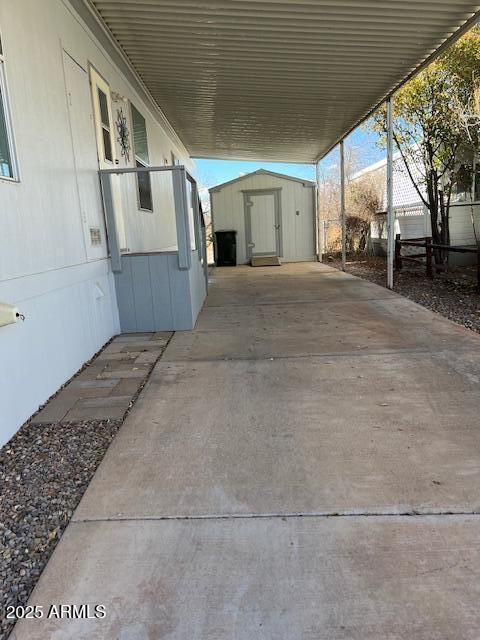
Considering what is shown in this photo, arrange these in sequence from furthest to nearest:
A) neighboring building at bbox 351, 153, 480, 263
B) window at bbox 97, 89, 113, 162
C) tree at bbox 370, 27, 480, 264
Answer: neighboring building at bbox 351, 153, 480, 263
tree at bbox 370, 27, 480, 264
window at bbox 97, 89, 113, 162

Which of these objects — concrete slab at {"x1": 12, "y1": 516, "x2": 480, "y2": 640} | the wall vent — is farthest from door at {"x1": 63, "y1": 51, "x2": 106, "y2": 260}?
concrete slab at {"x1": 12, "y1": 516, "x2": 480, "y2": 640}

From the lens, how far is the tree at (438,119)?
939cm

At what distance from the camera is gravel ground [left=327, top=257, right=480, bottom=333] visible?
619cm

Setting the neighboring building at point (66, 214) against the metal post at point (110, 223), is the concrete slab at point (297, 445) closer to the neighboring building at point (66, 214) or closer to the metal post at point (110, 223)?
the neighboring building at point (66, 214)

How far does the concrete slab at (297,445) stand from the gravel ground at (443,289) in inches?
95.6

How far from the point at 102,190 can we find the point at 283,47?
2.84 metres

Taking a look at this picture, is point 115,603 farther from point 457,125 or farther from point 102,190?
point 457,125

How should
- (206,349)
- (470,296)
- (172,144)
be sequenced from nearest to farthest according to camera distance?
1. (206,349)
2. (470,296)
3. (172,144)

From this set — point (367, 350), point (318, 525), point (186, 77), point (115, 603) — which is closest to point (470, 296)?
point (367, 350)

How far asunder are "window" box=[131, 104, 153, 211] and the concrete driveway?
4.28 meters

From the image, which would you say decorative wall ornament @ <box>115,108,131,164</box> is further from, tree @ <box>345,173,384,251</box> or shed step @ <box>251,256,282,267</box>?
tree @ <box>345,173,384,251</box>

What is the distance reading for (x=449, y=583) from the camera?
172cm

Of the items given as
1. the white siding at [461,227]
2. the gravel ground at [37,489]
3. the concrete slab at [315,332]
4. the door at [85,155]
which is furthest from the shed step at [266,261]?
the gravel ground at [37,489]

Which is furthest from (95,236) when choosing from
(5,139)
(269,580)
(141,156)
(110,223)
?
(269,580)
